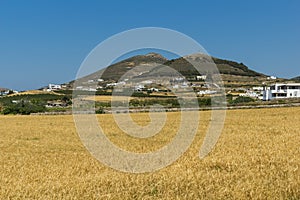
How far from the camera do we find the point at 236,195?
8492 mm

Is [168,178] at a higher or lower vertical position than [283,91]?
lower

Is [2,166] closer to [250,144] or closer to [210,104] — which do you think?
[250,144]

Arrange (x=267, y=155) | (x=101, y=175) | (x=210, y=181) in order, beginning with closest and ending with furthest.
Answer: (x=210, y=181)
(x=101, y=175)
(x=267, y=155)

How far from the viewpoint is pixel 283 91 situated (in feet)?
400

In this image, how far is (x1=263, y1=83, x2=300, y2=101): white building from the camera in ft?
400

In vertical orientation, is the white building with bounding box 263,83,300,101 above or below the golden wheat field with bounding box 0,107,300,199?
above

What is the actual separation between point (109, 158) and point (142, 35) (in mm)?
5438

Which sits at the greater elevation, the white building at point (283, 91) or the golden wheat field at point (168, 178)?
the white building at point (283, 91)

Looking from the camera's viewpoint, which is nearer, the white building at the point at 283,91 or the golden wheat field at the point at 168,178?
the golden wheat field at the point at 168,178

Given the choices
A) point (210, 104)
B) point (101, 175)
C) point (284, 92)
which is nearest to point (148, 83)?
point (284, 92)

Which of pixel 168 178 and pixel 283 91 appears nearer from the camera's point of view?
pixel 168 178

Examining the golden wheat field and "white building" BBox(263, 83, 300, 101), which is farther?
"white building" BBox(263, 83, 300, 101)

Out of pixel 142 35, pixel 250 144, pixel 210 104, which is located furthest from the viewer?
pixel 210 104

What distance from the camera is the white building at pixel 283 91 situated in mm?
121875
